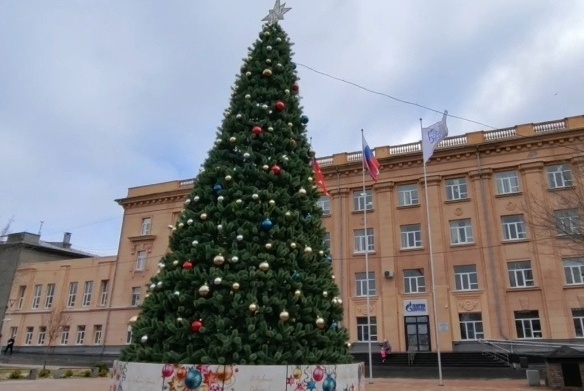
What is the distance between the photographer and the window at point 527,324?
87.2 ft

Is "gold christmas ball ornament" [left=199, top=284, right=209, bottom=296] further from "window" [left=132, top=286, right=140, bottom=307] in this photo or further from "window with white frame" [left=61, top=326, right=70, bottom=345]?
"window with white frame" [left=61, top=326, right=70, bottom=345]

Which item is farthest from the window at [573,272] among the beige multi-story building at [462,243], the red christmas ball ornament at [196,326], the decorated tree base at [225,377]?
the red christmas ball ornament at [196,326]

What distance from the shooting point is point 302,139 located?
7.40 m

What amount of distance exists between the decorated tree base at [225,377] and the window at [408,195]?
91.1 feet

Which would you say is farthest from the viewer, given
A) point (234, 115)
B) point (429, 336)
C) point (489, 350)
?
point (429, 336)

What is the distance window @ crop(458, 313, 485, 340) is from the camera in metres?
27.8

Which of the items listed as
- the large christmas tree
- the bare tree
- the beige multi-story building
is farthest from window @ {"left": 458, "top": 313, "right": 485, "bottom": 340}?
the bare tree

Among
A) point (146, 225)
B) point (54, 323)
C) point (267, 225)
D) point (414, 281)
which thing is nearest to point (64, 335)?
point (54, 323)

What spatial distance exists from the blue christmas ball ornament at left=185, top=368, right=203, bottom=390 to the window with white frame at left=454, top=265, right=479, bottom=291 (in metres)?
26.8

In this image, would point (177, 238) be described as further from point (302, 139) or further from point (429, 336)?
point (429, 336)

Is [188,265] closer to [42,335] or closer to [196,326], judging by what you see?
[196,326]

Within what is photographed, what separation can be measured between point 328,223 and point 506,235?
12.0m

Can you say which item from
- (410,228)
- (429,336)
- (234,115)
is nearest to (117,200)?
(410,228)

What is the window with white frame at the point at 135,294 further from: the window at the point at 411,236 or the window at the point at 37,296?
the window at the point at 411,236
